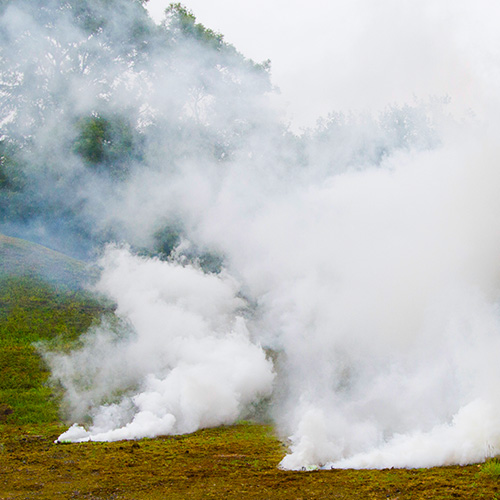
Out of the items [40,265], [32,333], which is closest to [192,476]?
[32,333]

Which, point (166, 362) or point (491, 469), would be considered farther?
point (166, 362)

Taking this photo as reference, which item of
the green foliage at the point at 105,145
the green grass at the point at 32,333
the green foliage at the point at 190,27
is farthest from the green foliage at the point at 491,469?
the green foliage at the point at 190,27

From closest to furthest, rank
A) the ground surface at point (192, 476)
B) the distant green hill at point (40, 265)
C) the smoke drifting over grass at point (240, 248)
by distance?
1. the ground surface at point (192, 476)
2. the smoke drifting over grass at point (240, 248)
3. the distant green hill at point (40, 265)

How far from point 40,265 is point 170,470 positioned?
446 inches

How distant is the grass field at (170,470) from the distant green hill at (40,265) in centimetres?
499

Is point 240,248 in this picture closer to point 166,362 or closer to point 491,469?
point 166,362

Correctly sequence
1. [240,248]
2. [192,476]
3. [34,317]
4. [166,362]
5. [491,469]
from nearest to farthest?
[491,469] → [192,476] → [166,362] → [34,317] → [240,248]

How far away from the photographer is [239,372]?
1095 cm

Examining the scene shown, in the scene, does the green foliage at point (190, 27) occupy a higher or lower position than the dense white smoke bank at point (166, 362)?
higher

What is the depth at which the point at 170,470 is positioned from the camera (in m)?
7.00

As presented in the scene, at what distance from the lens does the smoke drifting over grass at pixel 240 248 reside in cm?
925

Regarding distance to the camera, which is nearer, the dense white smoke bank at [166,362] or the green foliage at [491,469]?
the green foliage at [491,469]

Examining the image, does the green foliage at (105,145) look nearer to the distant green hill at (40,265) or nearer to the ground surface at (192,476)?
the distant green hill at (40,265)

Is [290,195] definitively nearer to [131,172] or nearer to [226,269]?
[226,269]
